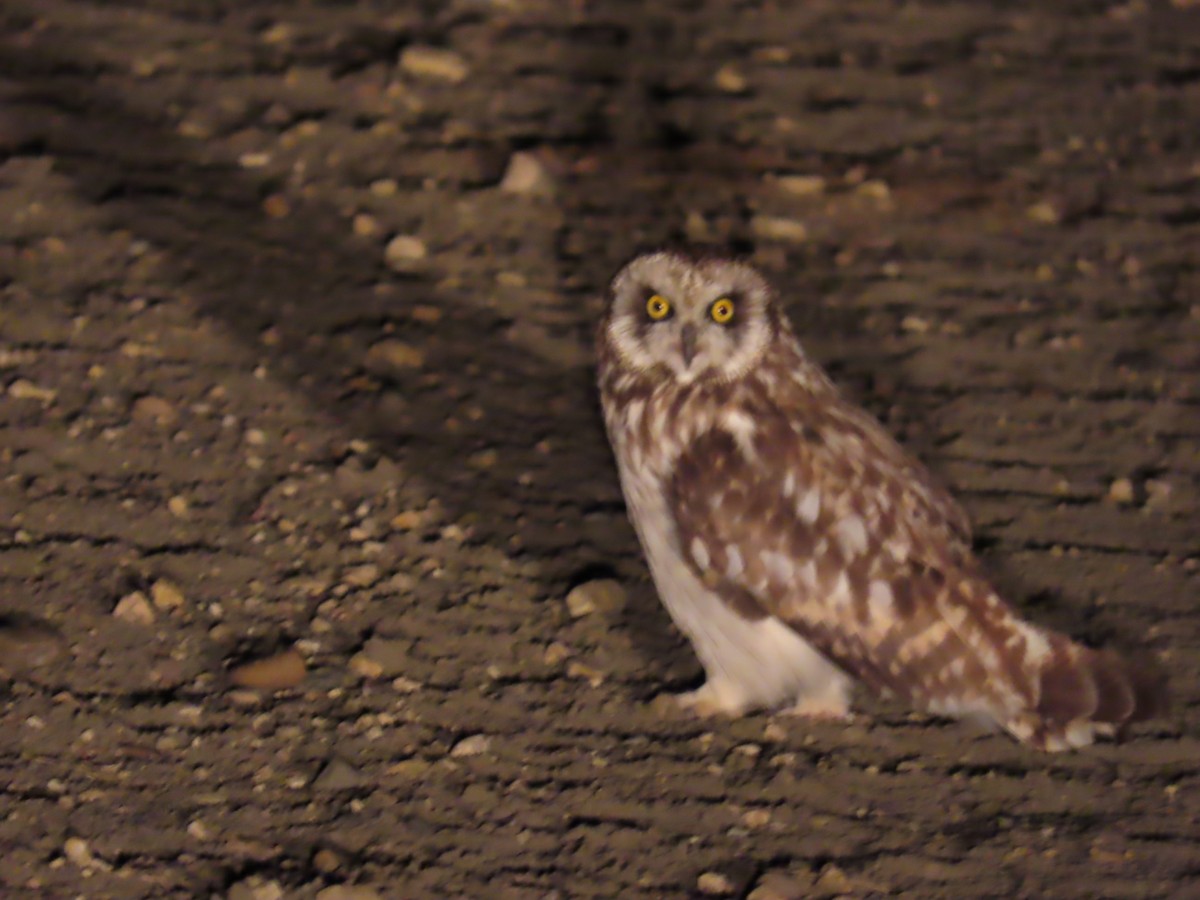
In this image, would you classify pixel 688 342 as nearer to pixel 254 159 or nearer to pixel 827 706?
pixel 827 706

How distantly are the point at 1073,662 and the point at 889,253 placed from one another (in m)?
2.21

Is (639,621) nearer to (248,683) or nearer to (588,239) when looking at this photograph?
(248,683)

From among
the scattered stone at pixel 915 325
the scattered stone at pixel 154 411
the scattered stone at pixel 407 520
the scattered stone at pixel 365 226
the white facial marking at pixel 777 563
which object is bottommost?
the scattered stone at pixel 407 520

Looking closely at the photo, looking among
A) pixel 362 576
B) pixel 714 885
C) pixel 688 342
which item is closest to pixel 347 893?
pixel 714 885

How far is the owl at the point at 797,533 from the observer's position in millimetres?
2861

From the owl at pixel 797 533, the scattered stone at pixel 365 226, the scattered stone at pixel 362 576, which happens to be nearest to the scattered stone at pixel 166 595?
the scattered stone at pixel 362 576

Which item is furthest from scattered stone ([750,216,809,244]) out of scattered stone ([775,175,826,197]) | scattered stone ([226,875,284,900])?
scattered stone ([226,875,284,900])

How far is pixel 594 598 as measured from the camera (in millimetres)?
3439

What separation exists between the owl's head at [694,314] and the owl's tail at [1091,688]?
978 millimetres

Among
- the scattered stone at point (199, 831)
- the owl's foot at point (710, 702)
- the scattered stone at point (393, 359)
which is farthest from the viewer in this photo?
the scattered stone at point (393, 359)

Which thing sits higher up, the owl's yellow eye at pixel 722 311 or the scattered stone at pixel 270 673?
the owl's yellow eye at pixel 722 311

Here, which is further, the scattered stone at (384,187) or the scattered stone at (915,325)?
the scattered stone at (384,187)

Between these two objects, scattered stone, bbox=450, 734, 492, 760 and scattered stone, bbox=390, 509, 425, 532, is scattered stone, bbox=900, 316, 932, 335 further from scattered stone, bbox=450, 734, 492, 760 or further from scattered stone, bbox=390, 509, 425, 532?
scattered stone, bbox=450, 734, 492, 760

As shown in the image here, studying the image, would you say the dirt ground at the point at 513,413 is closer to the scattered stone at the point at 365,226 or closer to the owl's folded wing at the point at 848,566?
the scattered stone at the point at 365,226
